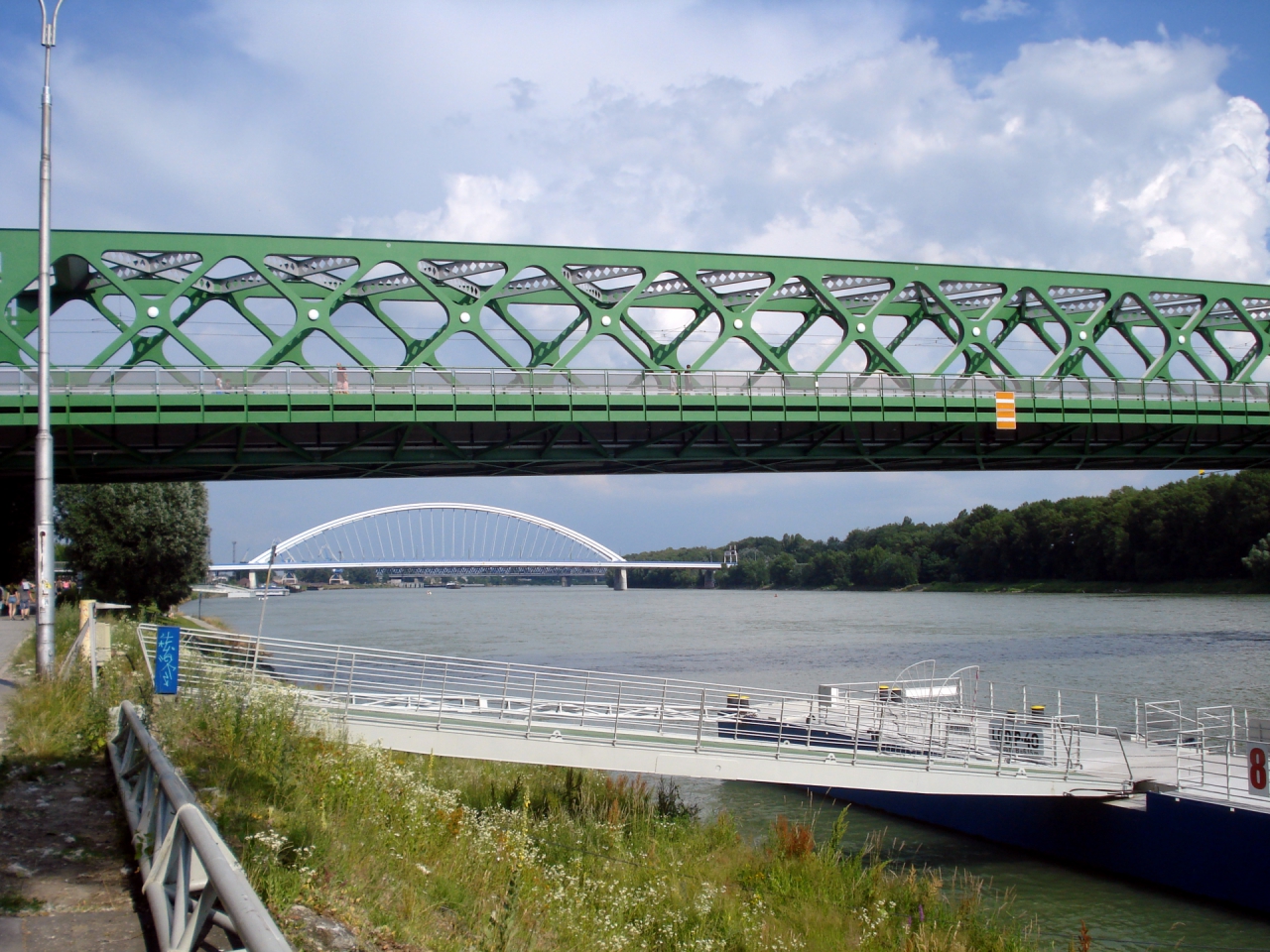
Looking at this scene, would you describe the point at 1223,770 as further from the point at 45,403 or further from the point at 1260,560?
the point at 1260,560

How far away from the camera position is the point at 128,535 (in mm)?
46031

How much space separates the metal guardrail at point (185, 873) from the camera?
3.96 meters

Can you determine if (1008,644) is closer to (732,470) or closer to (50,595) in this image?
(732,470)

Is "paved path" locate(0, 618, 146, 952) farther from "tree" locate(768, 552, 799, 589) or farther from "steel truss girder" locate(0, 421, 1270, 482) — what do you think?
"tree" locate(768, 552, 799, 589)

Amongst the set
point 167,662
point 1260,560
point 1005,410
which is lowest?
point 1260,560

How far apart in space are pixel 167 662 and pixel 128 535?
127 ft

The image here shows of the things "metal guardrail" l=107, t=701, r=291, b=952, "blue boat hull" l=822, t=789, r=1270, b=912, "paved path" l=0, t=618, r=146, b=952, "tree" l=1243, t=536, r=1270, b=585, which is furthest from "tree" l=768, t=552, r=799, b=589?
"metal guardrail" l=107, t=701, r=291, b=952

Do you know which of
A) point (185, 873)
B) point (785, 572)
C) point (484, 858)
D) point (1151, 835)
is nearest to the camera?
point (185, 873)

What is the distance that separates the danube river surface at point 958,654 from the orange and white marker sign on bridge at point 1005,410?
8413 mm

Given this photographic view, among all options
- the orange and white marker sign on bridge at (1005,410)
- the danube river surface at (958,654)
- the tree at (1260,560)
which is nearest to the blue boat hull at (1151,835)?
the danube river surface at (958,654)

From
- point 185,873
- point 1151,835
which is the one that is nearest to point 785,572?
point 1151,835

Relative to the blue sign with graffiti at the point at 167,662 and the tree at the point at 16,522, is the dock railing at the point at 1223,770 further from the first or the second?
the tree at the point at 16,522

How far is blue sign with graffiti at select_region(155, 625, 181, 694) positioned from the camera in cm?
1149

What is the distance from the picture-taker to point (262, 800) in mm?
9172
